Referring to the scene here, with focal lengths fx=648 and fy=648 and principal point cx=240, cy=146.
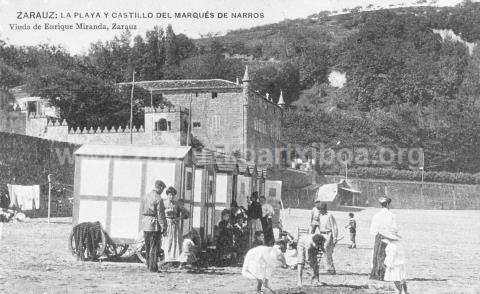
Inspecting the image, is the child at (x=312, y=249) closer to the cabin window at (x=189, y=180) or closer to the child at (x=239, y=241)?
the child at (x=239, y=241)

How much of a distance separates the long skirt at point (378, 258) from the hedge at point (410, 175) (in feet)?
179

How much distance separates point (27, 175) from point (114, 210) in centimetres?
2141

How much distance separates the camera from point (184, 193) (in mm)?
13758

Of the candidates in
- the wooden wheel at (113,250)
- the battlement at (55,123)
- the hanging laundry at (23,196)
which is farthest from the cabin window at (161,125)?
the wooden wheel at (113,250)

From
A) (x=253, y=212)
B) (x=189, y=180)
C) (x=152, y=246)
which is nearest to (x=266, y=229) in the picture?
(x=253, y=212)

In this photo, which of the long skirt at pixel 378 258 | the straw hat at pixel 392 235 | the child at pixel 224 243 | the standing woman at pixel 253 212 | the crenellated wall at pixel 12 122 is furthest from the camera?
the crenellated wall at pixel 12 122

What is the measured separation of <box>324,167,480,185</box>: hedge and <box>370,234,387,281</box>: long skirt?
54583 millimetres

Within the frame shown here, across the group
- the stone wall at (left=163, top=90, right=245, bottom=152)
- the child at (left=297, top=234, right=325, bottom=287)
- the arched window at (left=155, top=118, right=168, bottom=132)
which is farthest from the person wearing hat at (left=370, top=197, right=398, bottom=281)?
the stone wall at (left=163, top=90, right=245, bottom=152)

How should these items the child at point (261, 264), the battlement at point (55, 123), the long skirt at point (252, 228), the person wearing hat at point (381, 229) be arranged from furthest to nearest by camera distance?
1. the battlement at point (55, 123)
2. the long skirt at point (252, 228)
3. the person wearing hat at point (381, 229)
4. the child at point (261, 264)

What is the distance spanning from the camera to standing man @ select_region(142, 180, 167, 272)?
1180 cm

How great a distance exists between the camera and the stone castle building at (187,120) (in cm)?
5328

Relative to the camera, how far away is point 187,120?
59.7 metres

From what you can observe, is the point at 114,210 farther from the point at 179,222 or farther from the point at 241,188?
the point at 241,188

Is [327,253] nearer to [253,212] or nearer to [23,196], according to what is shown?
[253,212]
